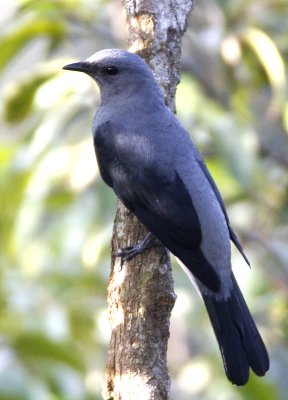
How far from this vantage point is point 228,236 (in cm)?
554

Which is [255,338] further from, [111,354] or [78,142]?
Answer: [78,142]

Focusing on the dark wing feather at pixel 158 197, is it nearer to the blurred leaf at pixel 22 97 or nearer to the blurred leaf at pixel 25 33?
the blurred leaf at pixel 22 97

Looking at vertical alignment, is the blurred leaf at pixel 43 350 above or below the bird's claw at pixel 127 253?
above

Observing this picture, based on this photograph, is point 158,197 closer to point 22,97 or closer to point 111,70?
point 111,70

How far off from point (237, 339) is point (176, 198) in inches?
29.3

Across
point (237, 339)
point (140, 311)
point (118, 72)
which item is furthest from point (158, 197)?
point (118, 72)

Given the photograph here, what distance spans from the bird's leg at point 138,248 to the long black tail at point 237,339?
390 millimetres

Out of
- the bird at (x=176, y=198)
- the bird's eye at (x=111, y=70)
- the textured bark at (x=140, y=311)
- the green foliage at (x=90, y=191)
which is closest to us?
the textured bark at (x=140, y=311)

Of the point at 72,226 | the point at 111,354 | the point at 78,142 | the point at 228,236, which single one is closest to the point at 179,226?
the point at 228,236

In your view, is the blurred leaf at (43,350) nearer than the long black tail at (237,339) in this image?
No

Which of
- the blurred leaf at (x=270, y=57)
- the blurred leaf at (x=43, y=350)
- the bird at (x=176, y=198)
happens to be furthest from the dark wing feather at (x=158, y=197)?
the blurred leaf at (x=270, y=57)

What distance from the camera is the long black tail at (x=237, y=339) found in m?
5.17

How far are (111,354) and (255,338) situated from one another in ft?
2.38

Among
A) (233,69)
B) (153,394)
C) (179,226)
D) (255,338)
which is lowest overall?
(153,394)
